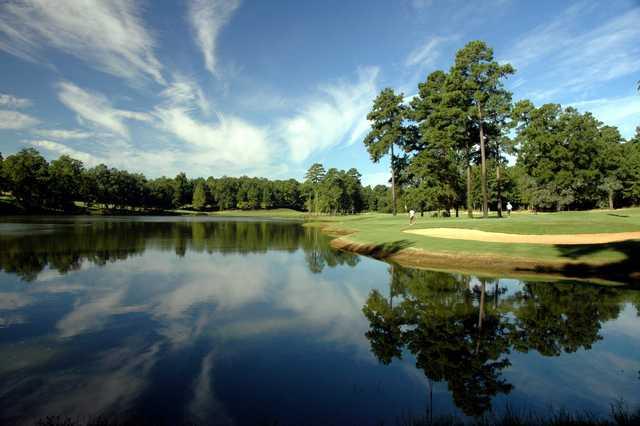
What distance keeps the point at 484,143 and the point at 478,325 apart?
38.6m

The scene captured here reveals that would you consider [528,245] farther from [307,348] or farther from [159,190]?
[159,190]

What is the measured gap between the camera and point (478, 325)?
456 inches

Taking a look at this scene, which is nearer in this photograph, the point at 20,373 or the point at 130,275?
the point at 20,373

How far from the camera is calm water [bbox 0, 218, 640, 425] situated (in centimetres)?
713

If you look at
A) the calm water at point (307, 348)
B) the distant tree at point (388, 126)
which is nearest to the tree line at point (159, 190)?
the distant tree at point (388, 126)

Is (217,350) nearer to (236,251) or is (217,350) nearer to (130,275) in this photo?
(130,275)

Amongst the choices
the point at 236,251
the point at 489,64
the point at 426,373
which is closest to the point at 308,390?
the point at 426,373

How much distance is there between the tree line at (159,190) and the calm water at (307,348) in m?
102

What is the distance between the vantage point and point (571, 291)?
619 inches

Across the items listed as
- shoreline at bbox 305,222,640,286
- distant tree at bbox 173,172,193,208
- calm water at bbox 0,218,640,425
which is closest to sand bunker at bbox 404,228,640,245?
shoreline at bbox 305,222,640,286

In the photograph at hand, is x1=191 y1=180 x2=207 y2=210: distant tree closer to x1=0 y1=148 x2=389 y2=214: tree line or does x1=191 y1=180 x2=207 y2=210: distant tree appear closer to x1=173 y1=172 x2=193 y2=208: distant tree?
x1=0 y1=148 x2=389 y2=214: tree line

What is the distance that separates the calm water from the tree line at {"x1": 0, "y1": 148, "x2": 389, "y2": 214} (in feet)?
335

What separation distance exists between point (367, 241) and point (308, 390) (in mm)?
25764

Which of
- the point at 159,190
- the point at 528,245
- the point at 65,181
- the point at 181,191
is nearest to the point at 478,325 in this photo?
the point at 528,245
